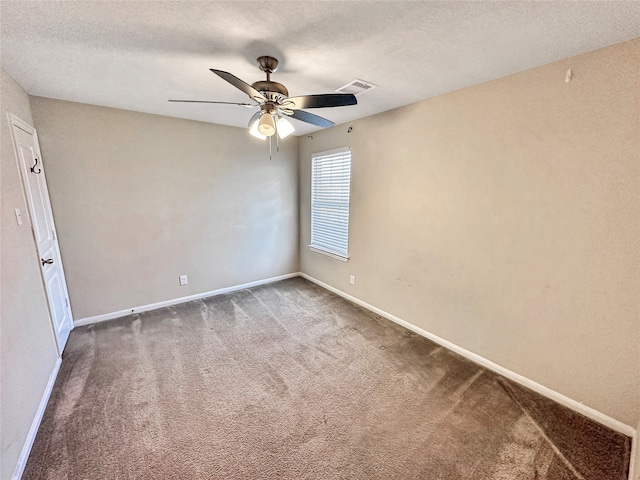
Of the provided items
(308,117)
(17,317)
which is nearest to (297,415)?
(17,317)

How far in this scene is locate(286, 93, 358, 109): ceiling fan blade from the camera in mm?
1680

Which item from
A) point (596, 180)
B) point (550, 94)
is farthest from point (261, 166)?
point (596, 180)

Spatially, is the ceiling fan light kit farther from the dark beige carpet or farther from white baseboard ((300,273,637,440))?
white baseboard ((300,273,637,440))

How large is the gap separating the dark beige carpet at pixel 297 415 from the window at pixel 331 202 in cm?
142

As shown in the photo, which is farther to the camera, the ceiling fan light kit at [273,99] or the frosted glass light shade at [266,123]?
the frosted glass light shade at [266,123]

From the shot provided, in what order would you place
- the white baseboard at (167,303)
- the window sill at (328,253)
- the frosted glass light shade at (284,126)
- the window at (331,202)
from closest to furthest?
the frosted glass light shade at (284,126)
the white baseboard at (167,303)
the window at (331,202)
the window sill at (328,253)

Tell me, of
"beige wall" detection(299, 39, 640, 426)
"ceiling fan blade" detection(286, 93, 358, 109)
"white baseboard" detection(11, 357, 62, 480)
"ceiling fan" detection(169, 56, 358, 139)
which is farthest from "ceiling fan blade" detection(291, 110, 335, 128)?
"white baseboard" detection(11, 357, 62, 480)

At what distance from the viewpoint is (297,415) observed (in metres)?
1.85

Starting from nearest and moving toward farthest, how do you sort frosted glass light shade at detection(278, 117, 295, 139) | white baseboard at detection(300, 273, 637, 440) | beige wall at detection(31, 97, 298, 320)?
1. white baseboard at detection(300, 273, 637, 440)
2. frosted glass light shade at detection(278, 117, 295, 139)
3. beige wall at detection(31, 97, 298, 320)

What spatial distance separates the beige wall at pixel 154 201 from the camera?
9.11ft

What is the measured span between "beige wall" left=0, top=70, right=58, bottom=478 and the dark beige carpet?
0.67ft

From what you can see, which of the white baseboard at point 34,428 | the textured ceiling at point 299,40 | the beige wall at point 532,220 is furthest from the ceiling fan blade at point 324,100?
the white baseboard at point 34,428

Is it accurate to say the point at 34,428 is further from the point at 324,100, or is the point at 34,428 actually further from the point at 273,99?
the point at 324,100

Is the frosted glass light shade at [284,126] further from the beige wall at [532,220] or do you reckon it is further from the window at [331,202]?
the window at [331,202]
